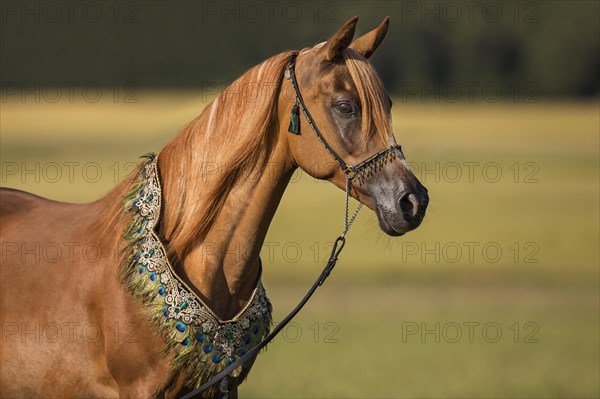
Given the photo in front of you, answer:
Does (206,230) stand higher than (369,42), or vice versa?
(369,42)

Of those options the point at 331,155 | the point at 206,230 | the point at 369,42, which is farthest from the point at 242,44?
the point at 331,155

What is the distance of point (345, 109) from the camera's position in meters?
4.46

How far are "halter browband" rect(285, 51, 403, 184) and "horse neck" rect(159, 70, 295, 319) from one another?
0.19 meters

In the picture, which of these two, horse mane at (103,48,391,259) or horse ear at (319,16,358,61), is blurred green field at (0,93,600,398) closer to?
horse mane at (103,48,391,259)

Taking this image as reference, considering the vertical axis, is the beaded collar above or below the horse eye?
below

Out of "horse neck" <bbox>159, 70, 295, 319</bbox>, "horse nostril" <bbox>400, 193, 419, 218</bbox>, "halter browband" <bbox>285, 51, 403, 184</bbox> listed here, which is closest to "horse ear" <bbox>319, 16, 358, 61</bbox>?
"halter browband" <bbox>285, 51, 403, 184</bbox>

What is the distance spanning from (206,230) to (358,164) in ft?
2.54

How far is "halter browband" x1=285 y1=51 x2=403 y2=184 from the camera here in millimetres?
4449

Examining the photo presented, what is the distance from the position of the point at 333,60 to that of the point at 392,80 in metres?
38.7

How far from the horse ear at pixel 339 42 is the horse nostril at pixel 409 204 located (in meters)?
0.69

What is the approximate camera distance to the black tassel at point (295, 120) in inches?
180

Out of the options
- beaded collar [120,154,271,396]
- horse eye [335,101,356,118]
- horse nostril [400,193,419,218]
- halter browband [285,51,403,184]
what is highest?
horse eye [335,101,356,118]

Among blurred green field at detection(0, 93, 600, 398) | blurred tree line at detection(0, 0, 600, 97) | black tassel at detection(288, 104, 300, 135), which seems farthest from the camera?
blurred tree line at detection(0, 0, 600, 97)

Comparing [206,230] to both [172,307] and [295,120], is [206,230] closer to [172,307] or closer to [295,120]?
[172,307]
